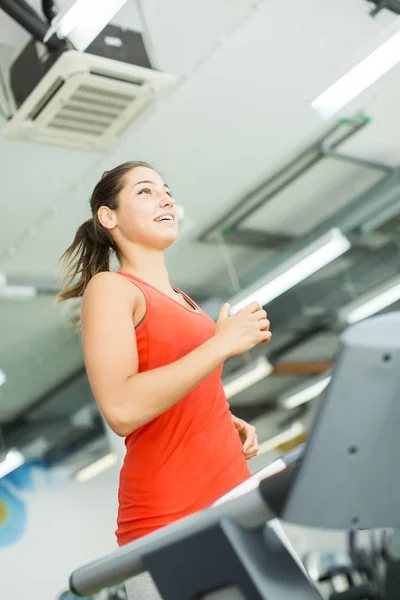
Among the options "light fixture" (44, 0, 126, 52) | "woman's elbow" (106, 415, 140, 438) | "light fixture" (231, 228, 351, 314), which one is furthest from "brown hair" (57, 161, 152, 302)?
"light fixture" (231, 228, 351, 314)

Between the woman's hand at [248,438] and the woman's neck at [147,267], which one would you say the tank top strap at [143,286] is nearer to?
the woman's neck at [147,267]

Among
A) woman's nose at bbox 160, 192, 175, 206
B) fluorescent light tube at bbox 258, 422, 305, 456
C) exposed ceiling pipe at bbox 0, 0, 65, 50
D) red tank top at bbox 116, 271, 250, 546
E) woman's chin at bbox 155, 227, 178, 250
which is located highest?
exposed ceiling pipe at bbox 0, 0, 65, 50

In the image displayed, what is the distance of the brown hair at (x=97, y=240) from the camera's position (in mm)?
1450

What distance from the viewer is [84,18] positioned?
111 inches

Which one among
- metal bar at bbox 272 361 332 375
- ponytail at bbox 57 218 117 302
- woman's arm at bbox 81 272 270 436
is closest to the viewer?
woman's arm at bbox 81 272 270 436

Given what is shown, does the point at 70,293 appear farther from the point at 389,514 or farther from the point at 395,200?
the point at 395,200

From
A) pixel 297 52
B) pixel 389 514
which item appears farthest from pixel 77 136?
pixel 389 514

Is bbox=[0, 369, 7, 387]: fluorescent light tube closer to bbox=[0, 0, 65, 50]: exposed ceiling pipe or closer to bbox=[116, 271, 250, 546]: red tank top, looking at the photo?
bbox=[0, 0, 65, 50]: exposed ceiling pipe

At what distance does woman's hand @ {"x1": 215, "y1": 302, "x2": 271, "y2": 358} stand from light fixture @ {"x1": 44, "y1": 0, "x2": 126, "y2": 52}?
6.43ft

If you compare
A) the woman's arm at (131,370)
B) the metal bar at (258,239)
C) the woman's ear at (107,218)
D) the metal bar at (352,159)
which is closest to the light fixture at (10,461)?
the metal bar at (258,239)

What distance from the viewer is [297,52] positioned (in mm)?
4453

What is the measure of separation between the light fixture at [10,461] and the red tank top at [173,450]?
269 inches

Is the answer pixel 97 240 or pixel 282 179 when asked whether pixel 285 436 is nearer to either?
pixel 282 179

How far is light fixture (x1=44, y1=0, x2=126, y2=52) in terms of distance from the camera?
2736 mm
